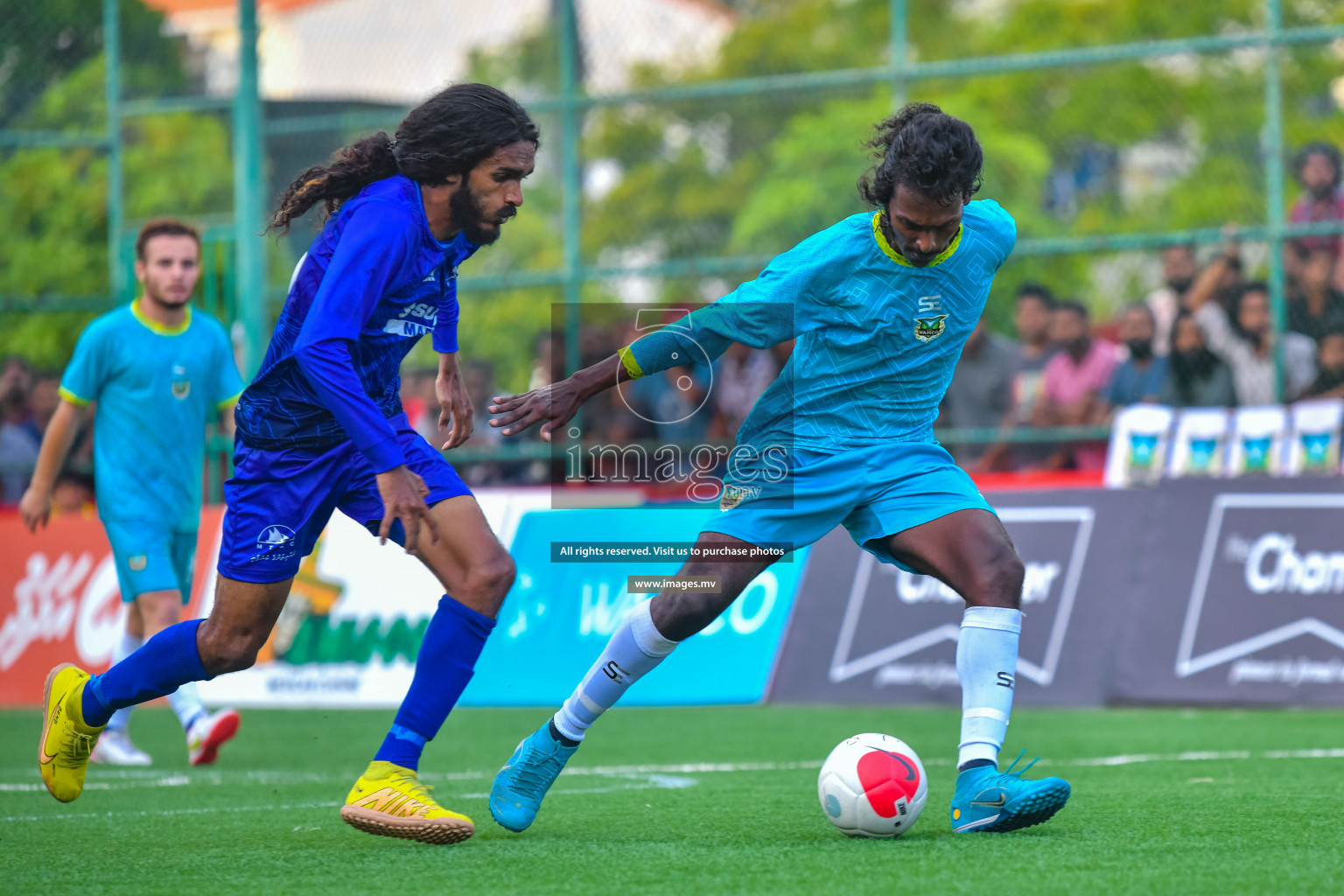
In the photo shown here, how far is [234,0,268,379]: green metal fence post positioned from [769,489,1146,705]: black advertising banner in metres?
5.02

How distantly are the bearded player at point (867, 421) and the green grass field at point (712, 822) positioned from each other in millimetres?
382

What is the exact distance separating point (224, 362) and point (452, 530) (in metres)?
3.68

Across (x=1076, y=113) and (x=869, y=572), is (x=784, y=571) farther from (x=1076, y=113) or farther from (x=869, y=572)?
(x=1076, y=113)

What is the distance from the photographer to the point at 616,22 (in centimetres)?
1303

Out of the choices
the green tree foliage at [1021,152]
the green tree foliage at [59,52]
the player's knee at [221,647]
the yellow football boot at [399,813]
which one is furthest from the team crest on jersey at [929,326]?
the green tree foliage at [59,52]

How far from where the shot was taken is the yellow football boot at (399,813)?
4871mm

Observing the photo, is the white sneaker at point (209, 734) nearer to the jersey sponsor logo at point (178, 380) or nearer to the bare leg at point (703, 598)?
the jersey sponsor logo at point (178, 380)

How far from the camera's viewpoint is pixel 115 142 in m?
14.1

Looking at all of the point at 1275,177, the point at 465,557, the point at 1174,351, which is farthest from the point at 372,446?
the point at 1275,177

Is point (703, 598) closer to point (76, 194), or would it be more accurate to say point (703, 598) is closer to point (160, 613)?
point (160, 613)

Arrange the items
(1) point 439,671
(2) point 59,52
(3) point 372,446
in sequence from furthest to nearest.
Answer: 1. (2) point 59,52
2. (1) point 439,671
3. (3) point 372,446

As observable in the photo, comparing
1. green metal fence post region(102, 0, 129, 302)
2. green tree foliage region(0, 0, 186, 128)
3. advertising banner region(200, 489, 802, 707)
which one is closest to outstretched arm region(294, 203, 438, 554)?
advertising banner region(200, 489, 802, 707)

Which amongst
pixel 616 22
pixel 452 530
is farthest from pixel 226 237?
pixel 452 530

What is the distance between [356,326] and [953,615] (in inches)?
225
